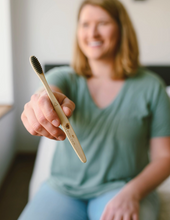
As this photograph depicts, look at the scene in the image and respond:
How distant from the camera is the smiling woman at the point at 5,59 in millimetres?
240

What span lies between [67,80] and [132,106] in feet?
0.51

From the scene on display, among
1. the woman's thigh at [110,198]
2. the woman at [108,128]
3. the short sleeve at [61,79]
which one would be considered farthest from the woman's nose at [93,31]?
the woman's thigh at [110,198]

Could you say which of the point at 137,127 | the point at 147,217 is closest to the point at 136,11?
the point at 137,127

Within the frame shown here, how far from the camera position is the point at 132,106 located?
1.39 ft

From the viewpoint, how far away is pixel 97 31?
1.24 ft

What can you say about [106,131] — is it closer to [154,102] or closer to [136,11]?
[154,102]

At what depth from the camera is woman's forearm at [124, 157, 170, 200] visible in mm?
362

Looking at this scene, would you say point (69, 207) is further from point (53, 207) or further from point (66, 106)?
point (66, 106)

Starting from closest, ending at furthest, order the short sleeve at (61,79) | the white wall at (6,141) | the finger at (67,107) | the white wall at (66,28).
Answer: the finger at (67,107)
the white wall at (6,141)
the short sleeve at (61,79)
the white wall at (66,28)

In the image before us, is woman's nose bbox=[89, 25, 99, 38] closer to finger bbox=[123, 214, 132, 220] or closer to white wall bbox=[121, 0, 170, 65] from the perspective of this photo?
finger bbox=[123, 214, 132, 220]

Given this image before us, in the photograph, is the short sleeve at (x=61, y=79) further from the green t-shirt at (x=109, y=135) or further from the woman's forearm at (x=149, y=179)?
the woman's forearm at (x=149, y=179)

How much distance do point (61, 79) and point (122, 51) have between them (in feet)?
0.53

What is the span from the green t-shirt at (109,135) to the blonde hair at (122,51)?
0.04m

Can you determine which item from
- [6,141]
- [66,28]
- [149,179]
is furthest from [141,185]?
[66,28]
